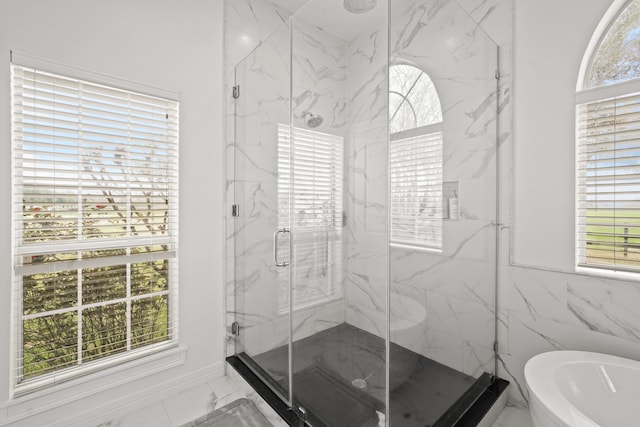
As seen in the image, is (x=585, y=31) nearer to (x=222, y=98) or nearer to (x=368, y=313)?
(x=368, y=313)

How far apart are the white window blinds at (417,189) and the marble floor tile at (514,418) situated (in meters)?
1.13

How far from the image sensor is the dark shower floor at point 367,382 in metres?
1.21

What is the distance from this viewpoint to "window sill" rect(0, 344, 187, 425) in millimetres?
1517

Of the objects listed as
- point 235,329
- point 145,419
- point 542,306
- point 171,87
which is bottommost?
point 145,419

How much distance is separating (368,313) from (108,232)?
157 cm

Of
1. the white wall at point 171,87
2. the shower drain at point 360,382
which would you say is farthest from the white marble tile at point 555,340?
the white wall at point 171,87

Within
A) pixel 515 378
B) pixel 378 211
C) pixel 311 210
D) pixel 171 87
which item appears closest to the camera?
pixel 378 211

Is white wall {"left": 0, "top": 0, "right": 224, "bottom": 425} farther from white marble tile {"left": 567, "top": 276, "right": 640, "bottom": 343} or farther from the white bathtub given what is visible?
white marble tile {"left": 567, "top": 276, "right": 640, "bottom": 343}

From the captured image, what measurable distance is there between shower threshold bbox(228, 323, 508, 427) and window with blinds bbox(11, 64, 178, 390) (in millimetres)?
1002

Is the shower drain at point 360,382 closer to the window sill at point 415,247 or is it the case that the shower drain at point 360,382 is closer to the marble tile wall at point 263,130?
the marble tile wall at point 263,130

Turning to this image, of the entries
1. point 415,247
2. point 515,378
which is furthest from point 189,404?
point 515,378

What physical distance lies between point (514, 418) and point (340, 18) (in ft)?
7.49

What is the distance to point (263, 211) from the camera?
188 cm

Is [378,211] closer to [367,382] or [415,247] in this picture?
[415,247]
